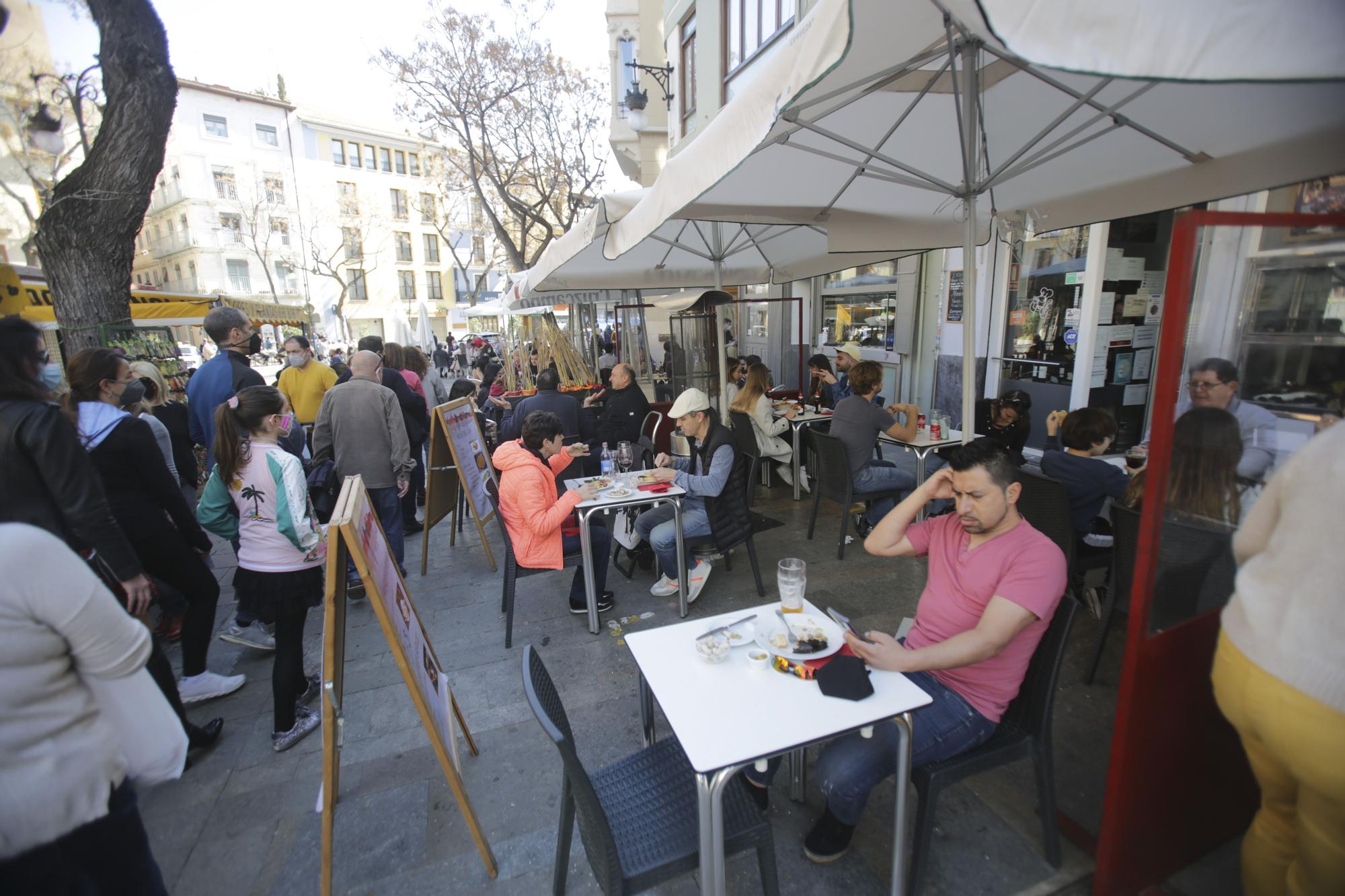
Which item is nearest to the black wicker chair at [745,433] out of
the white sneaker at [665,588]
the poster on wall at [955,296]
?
the white sneaker at [665,588]

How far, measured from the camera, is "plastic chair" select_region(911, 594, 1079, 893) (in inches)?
73.9

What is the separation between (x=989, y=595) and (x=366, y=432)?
4.16m

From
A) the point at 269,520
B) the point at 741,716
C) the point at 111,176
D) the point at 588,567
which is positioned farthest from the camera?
the point at 111,176

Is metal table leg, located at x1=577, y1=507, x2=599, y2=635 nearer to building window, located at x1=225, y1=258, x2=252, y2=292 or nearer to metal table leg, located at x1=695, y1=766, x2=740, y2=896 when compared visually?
metal table leg, located at x1=695, y1=766, x2=740, y2=896

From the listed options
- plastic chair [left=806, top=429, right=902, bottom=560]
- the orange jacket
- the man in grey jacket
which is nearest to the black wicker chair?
plastic chair [left=806, top=429, right=902, bottom=560]

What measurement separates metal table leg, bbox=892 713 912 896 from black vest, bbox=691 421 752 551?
7.34 ft

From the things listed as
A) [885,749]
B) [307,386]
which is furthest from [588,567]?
[307,386]

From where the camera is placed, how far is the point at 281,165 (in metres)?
36.4

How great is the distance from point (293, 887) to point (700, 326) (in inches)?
253

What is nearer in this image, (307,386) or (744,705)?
(744,705)

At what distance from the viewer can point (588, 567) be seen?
3.67m

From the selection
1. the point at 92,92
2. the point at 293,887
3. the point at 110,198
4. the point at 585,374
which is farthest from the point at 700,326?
Result: the point at 92,92

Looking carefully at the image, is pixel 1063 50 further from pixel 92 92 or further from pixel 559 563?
pixel 92 92

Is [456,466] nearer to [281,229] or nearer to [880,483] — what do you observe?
[880,483]
